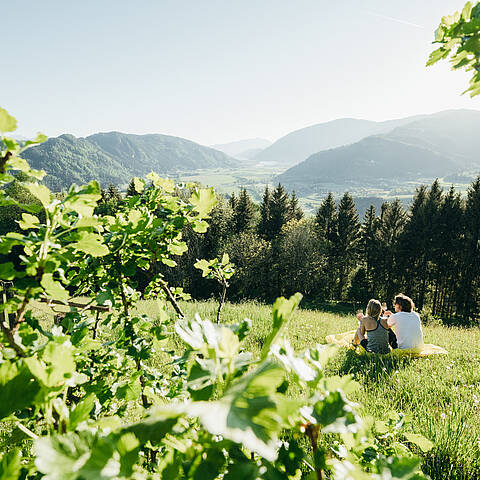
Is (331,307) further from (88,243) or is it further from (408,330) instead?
(88,243)

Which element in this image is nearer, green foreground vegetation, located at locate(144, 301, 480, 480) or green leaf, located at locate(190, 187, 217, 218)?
green leaf, located at locate(190, 187, 217, 218)

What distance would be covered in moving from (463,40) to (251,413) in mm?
1500

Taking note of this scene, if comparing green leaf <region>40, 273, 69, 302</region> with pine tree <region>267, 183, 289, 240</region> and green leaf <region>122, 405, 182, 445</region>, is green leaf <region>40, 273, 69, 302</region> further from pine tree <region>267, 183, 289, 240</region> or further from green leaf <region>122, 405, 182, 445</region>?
pine tree <region>267, 183, 289, 240</region>

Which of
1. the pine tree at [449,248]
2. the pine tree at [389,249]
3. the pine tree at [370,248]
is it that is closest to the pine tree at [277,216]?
the pine tree at [370,248]

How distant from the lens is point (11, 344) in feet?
2.84

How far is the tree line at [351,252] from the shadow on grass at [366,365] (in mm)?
19836

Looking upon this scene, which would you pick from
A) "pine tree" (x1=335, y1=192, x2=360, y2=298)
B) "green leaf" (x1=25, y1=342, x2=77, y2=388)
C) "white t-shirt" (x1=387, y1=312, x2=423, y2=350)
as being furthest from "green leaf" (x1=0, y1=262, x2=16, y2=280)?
"pine tree" (x1=335, y1=192, x2=360, y2=298)

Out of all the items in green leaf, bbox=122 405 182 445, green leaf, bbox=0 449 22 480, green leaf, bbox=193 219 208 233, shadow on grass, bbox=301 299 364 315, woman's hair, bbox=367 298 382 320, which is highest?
green leaf, bbox=193 219 208 233

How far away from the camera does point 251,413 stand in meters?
0.39

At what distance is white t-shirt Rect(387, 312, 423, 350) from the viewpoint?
5.66m

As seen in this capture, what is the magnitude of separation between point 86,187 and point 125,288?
101 cm

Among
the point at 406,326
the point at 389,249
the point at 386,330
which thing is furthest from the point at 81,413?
the point at 389,249

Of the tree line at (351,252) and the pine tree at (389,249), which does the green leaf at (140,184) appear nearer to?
the tree line at (351,252)

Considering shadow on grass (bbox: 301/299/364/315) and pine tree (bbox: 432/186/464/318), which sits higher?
pine tree (bbox: 432/186/464/318)
